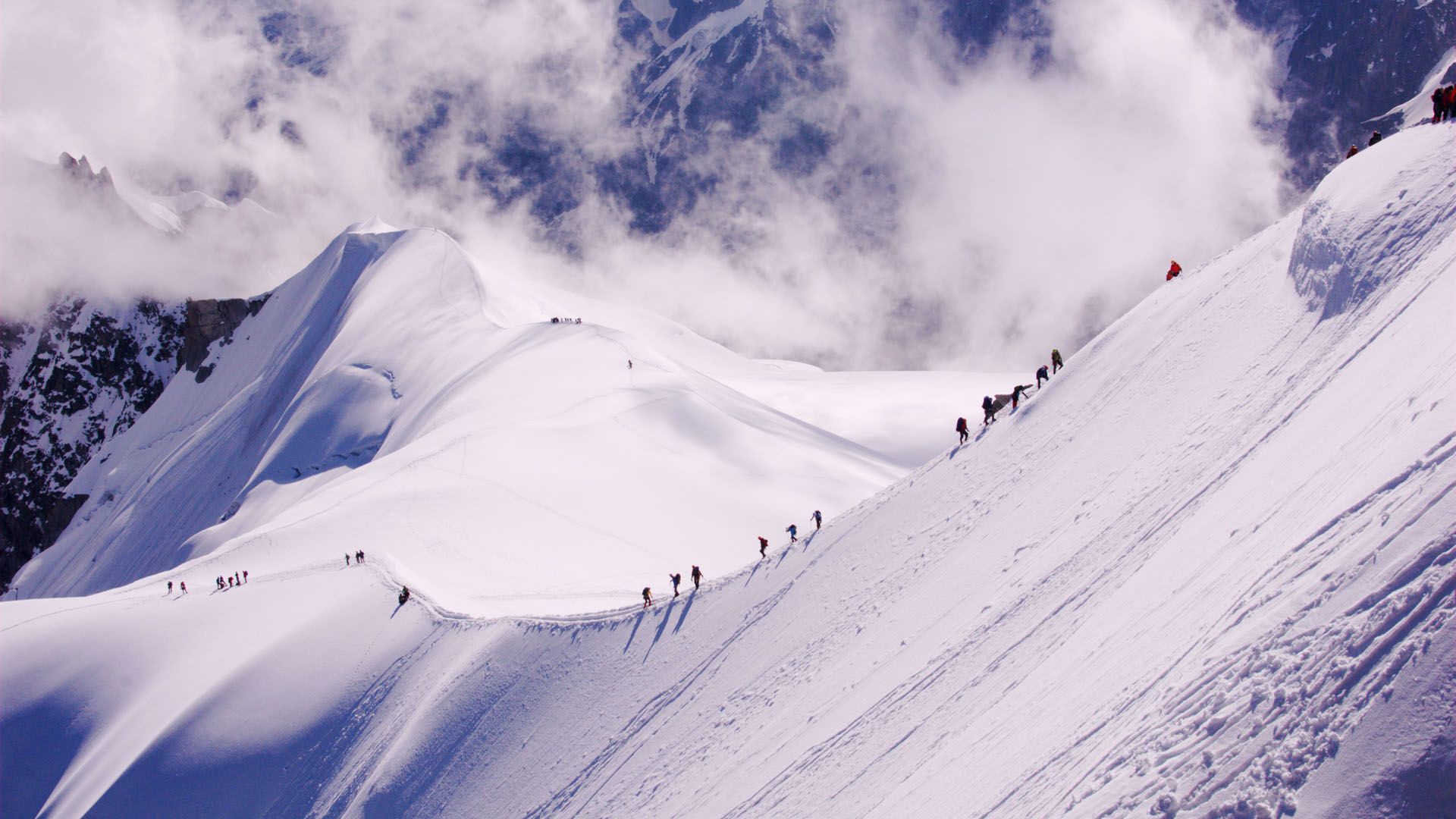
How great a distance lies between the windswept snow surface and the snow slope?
352 centimetres

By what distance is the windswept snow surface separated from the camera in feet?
34.0

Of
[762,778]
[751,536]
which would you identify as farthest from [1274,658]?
[751,536]

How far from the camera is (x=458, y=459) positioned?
177ft

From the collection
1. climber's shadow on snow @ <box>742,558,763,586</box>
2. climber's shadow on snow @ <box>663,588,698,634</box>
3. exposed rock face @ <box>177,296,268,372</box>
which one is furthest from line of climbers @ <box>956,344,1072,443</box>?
exposed rock face @ <box>177,296,268,372</box>

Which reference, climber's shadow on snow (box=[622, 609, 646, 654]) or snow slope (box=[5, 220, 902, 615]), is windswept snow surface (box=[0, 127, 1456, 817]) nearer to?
climber's shadow on snow (box=[622, 609, 646, 654])

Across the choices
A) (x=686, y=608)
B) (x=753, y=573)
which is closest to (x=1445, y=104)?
(x=753, y=573)

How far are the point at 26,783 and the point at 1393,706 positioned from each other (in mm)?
42528

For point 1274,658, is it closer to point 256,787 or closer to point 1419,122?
point 1419,122

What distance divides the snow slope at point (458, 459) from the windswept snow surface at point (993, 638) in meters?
3.52

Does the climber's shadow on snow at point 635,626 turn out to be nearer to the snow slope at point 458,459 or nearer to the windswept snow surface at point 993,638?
the windswept snow surface at point 993,638

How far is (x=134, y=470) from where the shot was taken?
5753 inches

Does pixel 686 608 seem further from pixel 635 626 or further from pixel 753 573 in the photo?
pixel 753 573

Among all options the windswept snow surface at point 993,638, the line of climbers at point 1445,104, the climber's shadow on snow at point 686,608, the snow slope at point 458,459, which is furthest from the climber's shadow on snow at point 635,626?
the line of climbers at point 1445,104

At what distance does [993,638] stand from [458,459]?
39.5 metres
